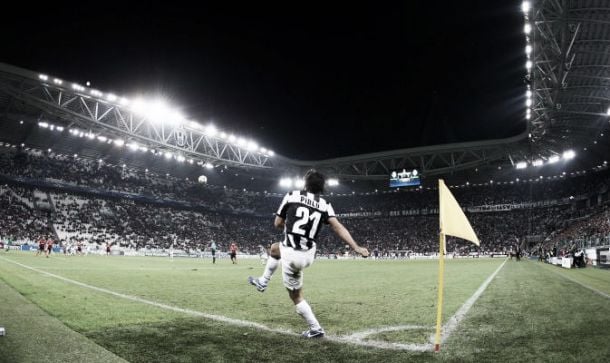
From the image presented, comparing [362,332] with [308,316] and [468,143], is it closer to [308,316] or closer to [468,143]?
[308,316]

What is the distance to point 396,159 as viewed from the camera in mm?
58125

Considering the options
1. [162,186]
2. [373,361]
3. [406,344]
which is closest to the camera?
[373,361]

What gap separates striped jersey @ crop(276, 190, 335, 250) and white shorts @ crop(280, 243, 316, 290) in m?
0.06

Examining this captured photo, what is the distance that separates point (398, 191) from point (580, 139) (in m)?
33.9

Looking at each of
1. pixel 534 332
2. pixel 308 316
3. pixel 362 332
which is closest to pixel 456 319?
pixel 534 332

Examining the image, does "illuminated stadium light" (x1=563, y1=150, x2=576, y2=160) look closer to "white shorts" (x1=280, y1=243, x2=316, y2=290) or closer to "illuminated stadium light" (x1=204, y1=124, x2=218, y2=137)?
"illuminated stadium light" (x1=204, y1=124, x2=218, y2=137)

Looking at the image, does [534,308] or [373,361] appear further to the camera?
[534,308]

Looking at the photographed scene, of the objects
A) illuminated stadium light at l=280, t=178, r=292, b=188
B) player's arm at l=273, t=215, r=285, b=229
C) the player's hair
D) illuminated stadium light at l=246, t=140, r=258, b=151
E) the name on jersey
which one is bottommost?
player's arm at l=273, t=215, r=285, b=229

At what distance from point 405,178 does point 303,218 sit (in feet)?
171

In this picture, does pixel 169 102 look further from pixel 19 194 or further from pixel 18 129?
pixel 19 194

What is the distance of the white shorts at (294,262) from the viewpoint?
500 cm

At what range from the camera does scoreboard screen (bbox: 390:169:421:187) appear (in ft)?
180

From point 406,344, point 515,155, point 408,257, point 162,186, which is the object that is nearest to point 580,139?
point 515,155

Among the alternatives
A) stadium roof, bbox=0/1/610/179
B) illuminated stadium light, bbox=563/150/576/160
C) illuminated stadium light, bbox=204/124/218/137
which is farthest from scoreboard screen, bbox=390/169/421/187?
illuminated stadium light, bbox=204/124/218/137
